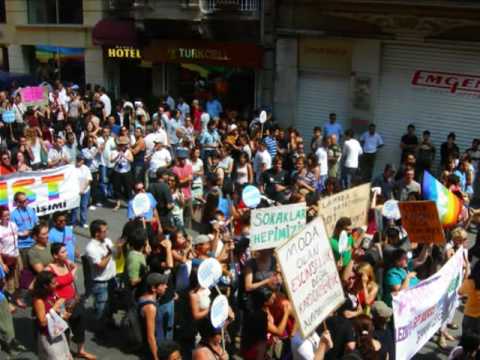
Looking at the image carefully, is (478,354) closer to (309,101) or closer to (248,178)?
(248,178)

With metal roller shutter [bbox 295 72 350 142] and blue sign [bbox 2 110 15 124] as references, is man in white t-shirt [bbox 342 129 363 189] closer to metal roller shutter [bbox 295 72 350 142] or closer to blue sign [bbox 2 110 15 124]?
metal roller shutter [bbox 295 72 350 142]

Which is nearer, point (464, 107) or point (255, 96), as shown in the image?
point (464, 107)

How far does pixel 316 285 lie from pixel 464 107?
11.0m

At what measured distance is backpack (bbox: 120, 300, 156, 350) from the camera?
6.79 metres

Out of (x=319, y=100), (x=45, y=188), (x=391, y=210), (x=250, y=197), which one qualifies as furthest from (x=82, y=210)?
(x=319, y=100)

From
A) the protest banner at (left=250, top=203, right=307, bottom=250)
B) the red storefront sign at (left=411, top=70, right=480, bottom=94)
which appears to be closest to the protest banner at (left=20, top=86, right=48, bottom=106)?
the red storefront sign at (left=411, top=70, right=480, bottom=94)

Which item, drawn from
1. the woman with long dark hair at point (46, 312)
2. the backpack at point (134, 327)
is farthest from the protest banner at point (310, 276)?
the woman with long dark hair at point (46, 312)

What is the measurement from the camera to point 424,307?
640cm

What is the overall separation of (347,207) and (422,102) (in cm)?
845

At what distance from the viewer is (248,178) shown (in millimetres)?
12070

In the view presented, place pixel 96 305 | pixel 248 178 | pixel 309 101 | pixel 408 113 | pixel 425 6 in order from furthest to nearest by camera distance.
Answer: pixel 309 101 < pixel 408 113 < pixel 425 6 < pixel 248 178 < pixel 96 305

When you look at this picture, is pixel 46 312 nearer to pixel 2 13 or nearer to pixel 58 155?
pixel 58 155

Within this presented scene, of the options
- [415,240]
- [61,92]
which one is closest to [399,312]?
[415,240]

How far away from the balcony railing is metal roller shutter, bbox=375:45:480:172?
14.2 feet
